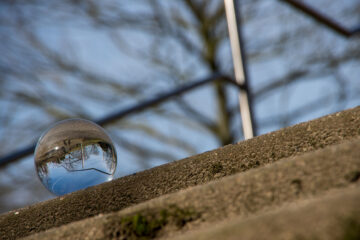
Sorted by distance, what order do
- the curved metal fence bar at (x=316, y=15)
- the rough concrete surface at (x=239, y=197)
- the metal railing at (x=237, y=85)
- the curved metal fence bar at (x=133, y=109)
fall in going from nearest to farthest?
the rough concrete surface at (x=239, y=197) → the curved metal fence bar at (x=133, y=109) → the metal railing at (x=237, y=85) → the curved metal fence bar at (x=316, y=15)

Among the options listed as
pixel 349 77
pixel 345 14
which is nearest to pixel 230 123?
pixel 349 77

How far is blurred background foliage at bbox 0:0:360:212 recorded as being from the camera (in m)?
7.82

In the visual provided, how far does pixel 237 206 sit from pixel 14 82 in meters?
8.50

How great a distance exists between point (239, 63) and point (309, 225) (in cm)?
180

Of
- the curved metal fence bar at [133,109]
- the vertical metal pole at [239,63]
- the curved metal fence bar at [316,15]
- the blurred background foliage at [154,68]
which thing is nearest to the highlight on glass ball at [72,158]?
the curved metal fence bar at [133,109]

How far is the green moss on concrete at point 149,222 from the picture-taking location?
100cm

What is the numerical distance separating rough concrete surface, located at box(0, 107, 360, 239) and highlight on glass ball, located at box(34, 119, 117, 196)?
0.10 meters

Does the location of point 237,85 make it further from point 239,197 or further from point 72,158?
point 239,197

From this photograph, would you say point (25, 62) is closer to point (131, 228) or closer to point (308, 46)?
point (308, 46)

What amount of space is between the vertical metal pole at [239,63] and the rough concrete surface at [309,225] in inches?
64.4

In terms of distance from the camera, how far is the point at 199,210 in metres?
1.01

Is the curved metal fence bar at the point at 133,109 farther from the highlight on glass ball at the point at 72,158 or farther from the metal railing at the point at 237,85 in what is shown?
the highlight on glass ball at the point at 72,158

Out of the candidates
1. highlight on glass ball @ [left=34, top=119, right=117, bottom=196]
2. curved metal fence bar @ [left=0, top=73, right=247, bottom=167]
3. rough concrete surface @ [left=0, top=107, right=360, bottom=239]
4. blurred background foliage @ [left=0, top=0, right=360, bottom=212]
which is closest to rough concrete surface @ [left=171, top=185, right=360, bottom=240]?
→ rough concrete surface @ [left=0, top=107, right=360, bottom=239]

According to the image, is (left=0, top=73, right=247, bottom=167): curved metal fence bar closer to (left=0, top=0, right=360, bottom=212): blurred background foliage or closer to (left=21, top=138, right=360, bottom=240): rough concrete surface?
(left=21, top=138, right=360, bottom=240): rough concrete surface
